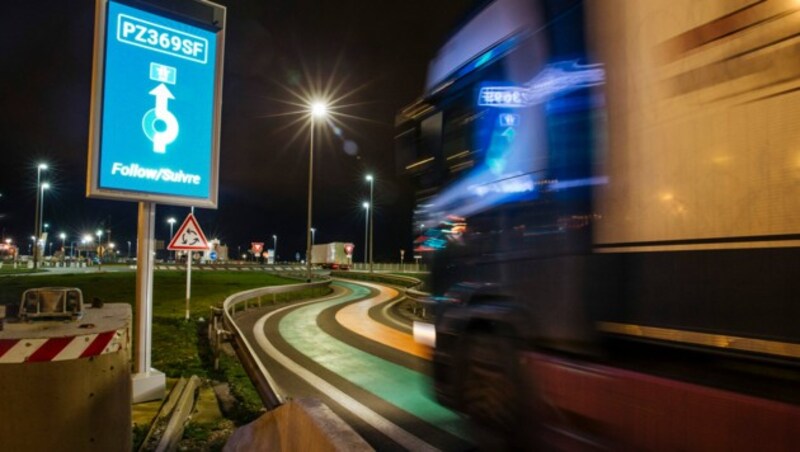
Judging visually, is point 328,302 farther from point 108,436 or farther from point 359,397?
point 108,436

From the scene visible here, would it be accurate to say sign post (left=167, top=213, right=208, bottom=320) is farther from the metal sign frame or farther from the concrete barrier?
the concrete barrier

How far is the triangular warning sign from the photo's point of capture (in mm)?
14227

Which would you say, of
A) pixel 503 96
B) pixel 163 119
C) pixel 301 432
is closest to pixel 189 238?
pixel 163 119

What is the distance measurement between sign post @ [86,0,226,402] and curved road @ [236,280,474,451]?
2.50 metres

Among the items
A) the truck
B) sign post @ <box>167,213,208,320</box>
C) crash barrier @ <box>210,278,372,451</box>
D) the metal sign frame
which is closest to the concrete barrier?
crash barrier @ <box>210,278,372,451</box>

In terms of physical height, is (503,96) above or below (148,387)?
above

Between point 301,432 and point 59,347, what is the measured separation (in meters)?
2.15

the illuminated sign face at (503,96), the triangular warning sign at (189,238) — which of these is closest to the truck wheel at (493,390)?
the illuminated sign face at (503,96)

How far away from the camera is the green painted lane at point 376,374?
21.6 ft

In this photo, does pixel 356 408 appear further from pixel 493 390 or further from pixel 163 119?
pixel 163 119

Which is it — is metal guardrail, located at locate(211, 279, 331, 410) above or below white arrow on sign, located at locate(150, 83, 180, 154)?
below

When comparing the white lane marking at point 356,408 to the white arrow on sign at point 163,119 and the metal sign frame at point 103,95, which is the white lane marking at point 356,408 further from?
the white arrow on sign at point 163,119

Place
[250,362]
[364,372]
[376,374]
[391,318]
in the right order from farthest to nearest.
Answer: [391,318], [364,372], [376,374], [250,362]

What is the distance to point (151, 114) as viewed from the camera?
8156 mm
